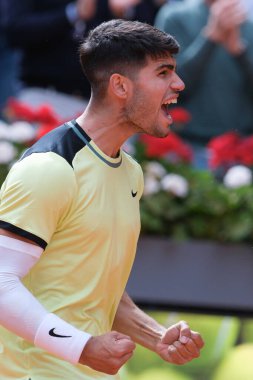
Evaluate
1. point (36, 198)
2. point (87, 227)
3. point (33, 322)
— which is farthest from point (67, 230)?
point (33, 322)

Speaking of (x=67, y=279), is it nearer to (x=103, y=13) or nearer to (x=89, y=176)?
(x=89, y=176)

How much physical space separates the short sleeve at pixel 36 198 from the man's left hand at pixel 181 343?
50 centimetres

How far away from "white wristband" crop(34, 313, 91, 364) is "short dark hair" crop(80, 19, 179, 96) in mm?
779

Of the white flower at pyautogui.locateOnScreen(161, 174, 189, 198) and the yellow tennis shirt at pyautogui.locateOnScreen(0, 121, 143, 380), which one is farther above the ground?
the yellow tennis shirt at pyautogui.locateOnScreen(0, 121, 143, 380)

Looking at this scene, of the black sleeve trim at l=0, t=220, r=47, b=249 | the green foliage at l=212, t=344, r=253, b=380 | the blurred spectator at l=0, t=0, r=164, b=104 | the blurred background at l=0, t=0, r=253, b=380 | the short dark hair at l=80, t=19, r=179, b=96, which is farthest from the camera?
the blurred spectator at l=0, t=0, r=164, b=104

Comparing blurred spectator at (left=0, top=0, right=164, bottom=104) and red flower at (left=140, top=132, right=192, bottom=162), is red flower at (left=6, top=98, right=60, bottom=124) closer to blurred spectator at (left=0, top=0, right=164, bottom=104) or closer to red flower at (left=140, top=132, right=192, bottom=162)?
red flower at (left=140, top=132, right=192, bottom=162)

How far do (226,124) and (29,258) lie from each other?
3.85 meters

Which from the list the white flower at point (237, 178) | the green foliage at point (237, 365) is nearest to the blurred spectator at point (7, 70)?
the white flower at point (237, 178)

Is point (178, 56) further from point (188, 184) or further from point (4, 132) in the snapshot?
point (4, 132)

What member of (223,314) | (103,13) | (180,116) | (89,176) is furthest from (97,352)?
(103,13)

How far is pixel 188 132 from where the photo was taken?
6.66 metres

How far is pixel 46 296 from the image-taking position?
10.2ft

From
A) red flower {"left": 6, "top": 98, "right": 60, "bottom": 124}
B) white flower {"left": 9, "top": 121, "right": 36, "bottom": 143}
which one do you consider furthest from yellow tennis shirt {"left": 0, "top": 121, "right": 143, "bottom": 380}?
red flower {"left": 6, "top": 98, "right": 60, "bottom": 124}

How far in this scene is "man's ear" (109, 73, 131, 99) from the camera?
320cm
